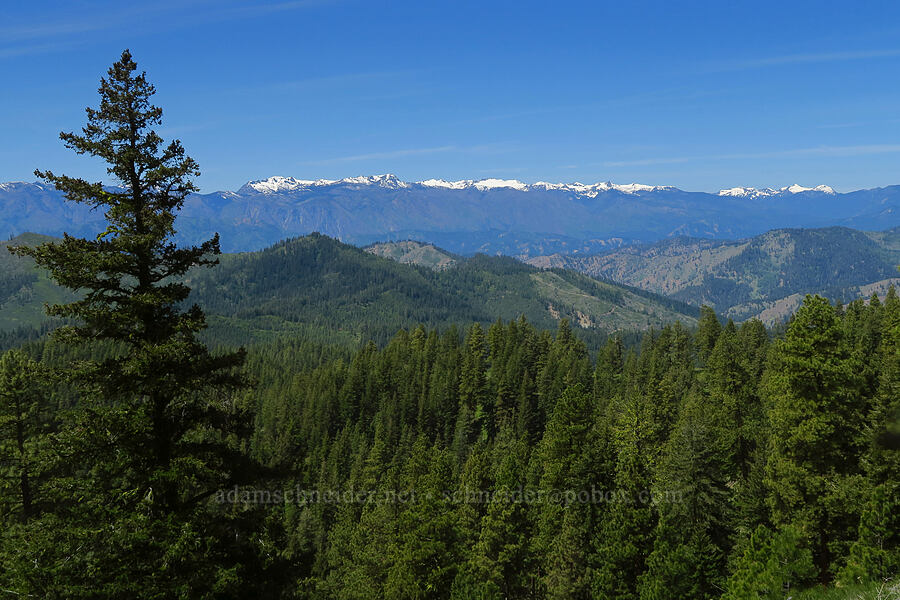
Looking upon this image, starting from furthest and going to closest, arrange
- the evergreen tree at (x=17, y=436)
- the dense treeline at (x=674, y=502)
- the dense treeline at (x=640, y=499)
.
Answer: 1. the evergreen tree at (x=17, y=436)
2. the dense treeline at (x=674, y=502)
3. the dense treeline at (x=640, y=499)

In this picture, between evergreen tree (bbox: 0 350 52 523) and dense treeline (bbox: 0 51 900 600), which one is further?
evergreen tree (bbox: 0 350 52 523)

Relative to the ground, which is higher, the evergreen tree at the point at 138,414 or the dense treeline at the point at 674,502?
the evergreen tree at the point at 138,414

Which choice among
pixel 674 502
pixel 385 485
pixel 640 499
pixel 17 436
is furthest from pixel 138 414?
pixel 385 485

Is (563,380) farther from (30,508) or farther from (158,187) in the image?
(158,187)

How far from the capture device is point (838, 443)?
27922 mm

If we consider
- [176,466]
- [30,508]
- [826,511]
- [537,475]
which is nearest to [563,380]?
[537,475]

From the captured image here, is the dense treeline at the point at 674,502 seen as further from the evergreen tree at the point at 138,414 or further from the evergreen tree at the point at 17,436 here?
the evergreen tree at the point at 17,436

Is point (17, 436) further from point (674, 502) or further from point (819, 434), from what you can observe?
point (819, 434)

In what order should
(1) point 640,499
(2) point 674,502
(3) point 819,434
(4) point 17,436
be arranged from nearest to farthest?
(3) point 819,434
(4) point 17,436
(1) point 640,499
(2) point 674,502

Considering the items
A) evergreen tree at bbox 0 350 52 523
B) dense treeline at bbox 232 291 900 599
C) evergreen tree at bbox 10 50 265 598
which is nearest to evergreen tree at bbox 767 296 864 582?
dense treeline at bbox 232 291 900 599

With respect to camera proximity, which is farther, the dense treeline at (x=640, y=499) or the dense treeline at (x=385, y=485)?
the dense treeline at (x=640, y=499)

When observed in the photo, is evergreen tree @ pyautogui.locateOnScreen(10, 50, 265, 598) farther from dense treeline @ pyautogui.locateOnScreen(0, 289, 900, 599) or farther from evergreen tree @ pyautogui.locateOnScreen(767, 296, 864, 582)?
evergreen tree @ pyautogui.locateOnScreen(767, 296, 864, 582)

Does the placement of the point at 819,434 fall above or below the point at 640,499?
above

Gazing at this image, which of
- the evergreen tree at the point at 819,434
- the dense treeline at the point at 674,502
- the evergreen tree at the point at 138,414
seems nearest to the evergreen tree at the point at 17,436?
the dense treeline at the point at 674,502
